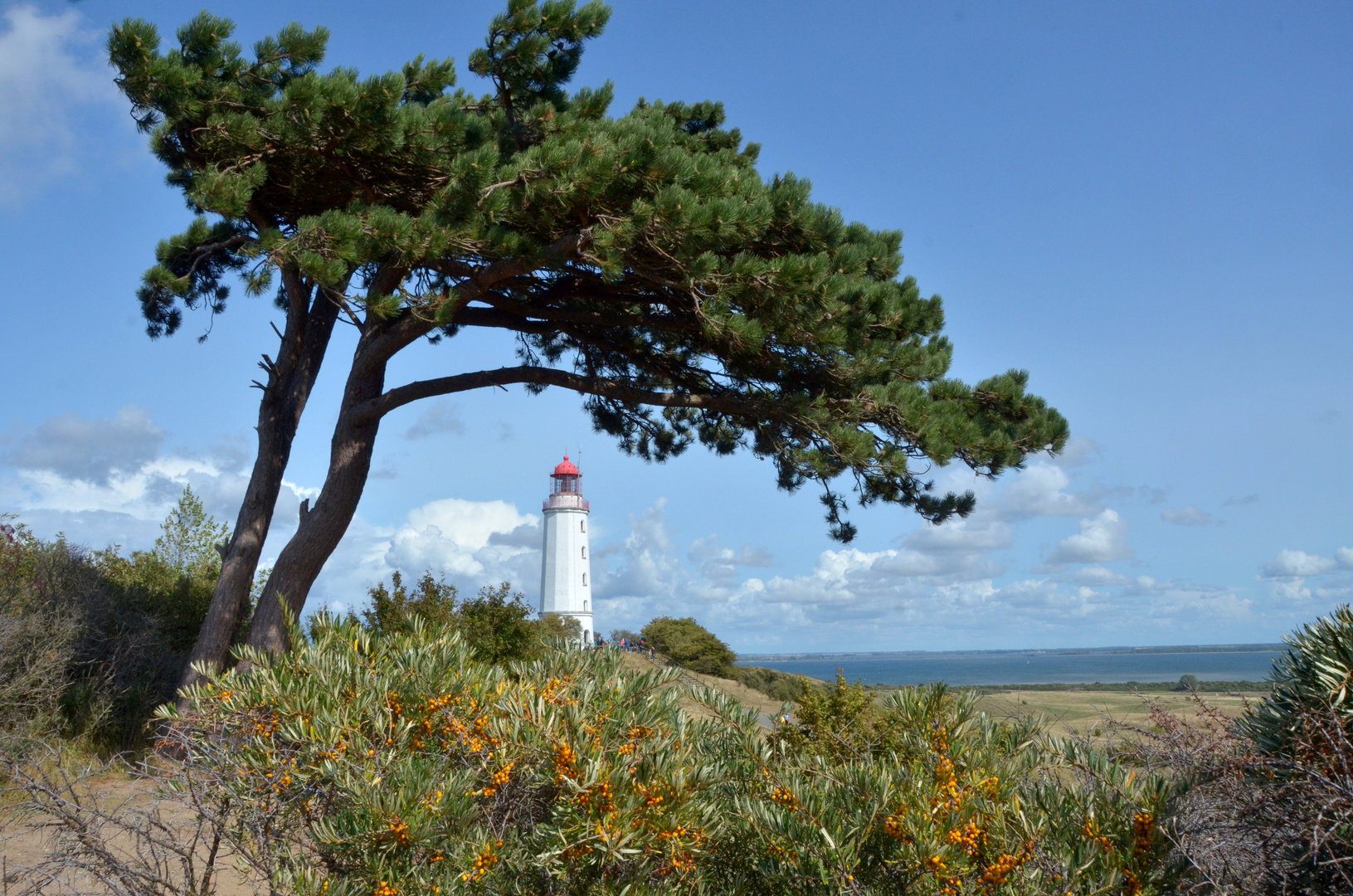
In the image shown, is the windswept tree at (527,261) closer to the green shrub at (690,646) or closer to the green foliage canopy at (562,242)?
the green foliage canopy at (562,242)

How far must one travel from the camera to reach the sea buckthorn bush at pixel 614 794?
306cm

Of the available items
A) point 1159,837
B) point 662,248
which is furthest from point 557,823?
point 662,248

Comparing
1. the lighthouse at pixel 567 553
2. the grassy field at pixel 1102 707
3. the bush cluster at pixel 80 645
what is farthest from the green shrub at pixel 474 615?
the lighthouse at pixel 567 553

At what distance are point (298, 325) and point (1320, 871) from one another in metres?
11.2

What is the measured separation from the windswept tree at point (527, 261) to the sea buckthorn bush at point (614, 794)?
16.7ft

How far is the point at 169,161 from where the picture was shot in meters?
9.62

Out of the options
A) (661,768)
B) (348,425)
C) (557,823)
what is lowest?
(557,823)

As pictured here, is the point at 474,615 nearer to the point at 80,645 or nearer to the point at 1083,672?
the point at 80,645

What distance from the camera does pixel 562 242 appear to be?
8859mm

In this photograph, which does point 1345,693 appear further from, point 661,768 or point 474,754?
point 474,754

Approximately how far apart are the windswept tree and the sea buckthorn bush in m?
5.09

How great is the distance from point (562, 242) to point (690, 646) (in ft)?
69.7

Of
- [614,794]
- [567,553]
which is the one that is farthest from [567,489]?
[614,794]

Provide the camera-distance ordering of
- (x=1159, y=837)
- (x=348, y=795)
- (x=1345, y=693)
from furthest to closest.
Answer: (x=348, y=795)
(x=1159, y=837)
(x=1345, y=693)
